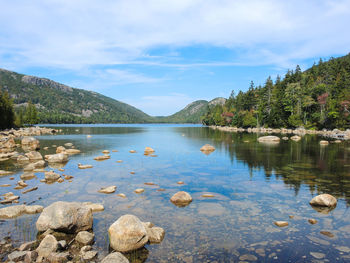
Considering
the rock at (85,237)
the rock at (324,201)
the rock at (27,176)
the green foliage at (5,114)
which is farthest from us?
the green foliage at (5,114)

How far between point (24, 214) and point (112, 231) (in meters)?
6.74

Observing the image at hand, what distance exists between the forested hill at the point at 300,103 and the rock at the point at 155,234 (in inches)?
3600

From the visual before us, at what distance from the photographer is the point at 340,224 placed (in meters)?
12.6

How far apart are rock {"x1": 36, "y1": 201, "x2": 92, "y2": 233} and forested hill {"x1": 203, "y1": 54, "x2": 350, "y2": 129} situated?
93.5 meters

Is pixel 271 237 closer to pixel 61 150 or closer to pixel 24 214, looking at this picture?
pixel 24 214

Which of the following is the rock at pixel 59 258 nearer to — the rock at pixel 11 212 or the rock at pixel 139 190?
the rock at pixel 11 212

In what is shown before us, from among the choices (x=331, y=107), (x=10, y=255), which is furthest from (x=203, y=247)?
(x=331, y=107)

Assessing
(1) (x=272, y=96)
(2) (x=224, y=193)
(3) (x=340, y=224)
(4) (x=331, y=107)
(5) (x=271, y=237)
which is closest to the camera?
(5) (x=271, y=237)

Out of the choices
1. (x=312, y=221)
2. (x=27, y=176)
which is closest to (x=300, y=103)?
(x=312, y=221)

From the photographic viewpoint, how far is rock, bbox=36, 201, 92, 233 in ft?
37.3

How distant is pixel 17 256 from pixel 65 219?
2.55 m

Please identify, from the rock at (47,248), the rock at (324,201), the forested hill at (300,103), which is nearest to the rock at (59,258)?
the rock at (47,248)

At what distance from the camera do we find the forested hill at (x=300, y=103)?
87.6 metres

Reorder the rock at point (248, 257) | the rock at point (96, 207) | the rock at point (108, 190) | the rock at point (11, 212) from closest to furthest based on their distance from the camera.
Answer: the rock at point (248, 257)
the rock at point (11, 212)
the rock at point (96, 207)
the rock at point (108, 190)
